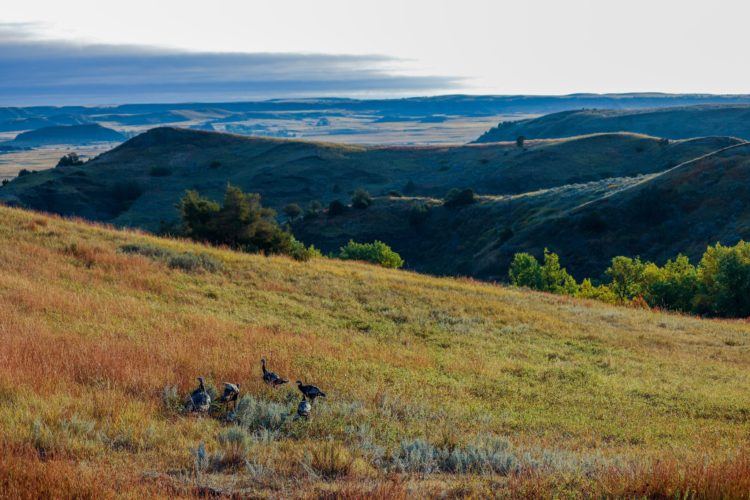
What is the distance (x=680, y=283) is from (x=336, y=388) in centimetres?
3127

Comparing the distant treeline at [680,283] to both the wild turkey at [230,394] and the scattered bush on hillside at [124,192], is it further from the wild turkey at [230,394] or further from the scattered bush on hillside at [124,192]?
the scattered bush on hillside at [124,192]

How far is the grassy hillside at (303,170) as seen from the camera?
10112cm

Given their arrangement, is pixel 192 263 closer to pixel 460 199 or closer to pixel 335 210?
pixel 460 199

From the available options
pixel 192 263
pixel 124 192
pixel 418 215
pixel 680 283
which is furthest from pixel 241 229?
pixel 124 192

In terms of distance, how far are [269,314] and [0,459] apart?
11.8 m

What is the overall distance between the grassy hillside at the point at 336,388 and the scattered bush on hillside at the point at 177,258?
0.23 m

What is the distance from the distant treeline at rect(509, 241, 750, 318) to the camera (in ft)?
105

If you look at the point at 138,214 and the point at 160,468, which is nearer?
the point at 160,468

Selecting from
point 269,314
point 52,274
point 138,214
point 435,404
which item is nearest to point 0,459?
point 435,404

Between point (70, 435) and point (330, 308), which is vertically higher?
point (70, 435)

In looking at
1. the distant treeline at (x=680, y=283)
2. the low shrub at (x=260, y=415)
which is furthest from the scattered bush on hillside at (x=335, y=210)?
the low shrub at (x=260, y=415)

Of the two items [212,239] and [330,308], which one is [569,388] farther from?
[212,239]

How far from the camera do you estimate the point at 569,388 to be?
42.0 feet

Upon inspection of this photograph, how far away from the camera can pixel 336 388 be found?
10.4m
